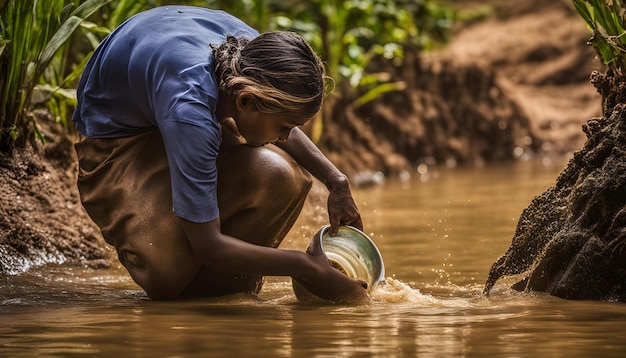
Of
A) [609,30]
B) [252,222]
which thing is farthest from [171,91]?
[609,30]

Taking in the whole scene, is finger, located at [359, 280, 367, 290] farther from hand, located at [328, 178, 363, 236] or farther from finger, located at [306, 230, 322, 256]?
hand, located at [328, 178, 363, 236]

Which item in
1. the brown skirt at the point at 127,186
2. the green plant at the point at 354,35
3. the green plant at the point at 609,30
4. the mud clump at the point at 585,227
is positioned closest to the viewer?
the mud clump at the point at 585,227

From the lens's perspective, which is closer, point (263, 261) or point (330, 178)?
point (263, 261)

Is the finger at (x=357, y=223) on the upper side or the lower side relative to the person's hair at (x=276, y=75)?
lower

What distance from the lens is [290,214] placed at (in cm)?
365

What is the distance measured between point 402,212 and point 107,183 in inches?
111

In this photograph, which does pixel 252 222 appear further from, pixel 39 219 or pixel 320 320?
pixel 39 219

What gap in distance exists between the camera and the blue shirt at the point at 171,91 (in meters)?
3.05

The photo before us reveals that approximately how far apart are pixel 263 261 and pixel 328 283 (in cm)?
22

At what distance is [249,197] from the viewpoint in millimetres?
3508

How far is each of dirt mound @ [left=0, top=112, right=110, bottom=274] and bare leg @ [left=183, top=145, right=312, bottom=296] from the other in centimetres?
100

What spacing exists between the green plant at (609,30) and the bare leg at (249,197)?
1.13 meters

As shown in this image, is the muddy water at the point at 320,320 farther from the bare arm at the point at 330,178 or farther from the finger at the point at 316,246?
the bare arm at the point at 330,178

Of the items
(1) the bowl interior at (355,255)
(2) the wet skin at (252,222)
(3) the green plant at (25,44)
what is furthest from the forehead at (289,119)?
(3) the green plant at (25,44)
